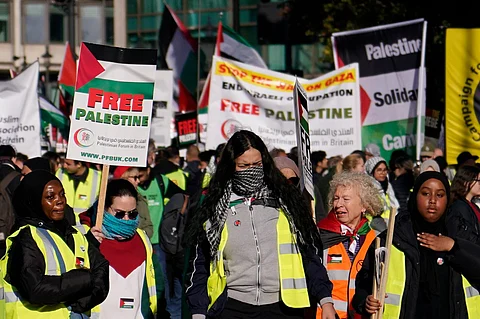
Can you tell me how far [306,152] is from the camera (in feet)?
21.7

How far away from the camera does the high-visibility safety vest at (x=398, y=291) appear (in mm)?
5512

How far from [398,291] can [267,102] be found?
959 centimetres

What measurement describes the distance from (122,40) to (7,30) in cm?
866

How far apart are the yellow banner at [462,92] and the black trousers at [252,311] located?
8.02m

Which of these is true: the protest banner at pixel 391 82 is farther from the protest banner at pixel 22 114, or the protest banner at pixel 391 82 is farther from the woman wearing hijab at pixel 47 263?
the woman wearing hijab at pixel 47 263

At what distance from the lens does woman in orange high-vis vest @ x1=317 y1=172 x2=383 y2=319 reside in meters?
6.05

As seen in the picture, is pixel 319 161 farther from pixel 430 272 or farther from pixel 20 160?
pixel 430 272

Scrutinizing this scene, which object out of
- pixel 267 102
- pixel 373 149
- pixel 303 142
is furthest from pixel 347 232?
pixel 267 102

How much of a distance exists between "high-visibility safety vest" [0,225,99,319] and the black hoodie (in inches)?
1.2

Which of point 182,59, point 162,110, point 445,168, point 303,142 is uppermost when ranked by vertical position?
point 182,59

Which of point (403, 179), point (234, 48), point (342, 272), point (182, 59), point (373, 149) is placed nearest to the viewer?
point (342, 272)

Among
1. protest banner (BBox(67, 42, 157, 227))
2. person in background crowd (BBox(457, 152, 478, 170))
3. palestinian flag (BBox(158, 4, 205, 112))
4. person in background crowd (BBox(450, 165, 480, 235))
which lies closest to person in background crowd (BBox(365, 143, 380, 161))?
person in background crowd (BBox(457, 152, 478, 170))

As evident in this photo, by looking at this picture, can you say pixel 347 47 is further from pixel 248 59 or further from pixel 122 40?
pixel 122 40

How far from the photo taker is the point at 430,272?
550 cm
